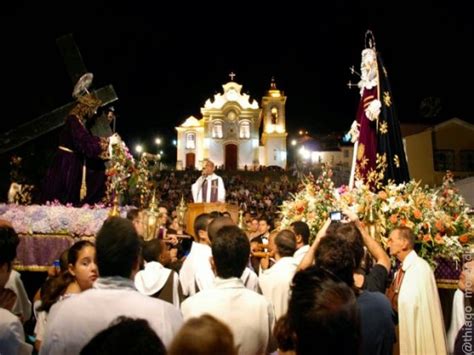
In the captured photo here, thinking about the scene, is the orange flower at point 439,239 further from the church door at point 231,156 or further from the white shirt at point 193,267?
the church door at point 231,156

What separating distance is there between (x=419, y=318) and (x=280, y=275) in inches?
58.9

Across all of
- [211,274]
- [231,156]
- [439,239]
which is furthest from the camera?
[231,156]

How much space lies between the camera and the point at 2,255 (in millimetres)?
4199

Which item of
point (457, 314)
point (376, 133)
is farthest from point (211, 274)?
point (376, 133)

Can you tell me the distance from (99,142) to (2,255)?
6.60m

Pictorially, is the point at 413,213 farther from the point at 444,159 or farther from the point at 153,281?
the point at 444,159

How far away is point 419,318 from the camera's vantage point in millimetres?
4918

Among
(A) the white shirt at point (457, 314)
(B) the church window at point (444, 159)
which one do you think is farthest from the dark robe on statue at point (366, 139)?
(B) the church window at point (444, 159)

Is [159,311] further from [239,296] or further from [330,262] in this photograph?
[330,262]

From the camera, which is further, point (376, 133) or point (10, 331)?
point (376, 133)

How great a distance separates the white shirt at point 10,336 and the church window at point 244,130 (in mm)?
70049

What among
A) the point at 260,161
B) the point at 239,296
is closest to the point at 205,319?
the point at 239,296

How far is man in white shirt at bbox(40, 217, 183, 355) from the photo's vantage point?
115 inches

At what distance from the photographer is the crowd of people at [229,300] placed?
2188mm
